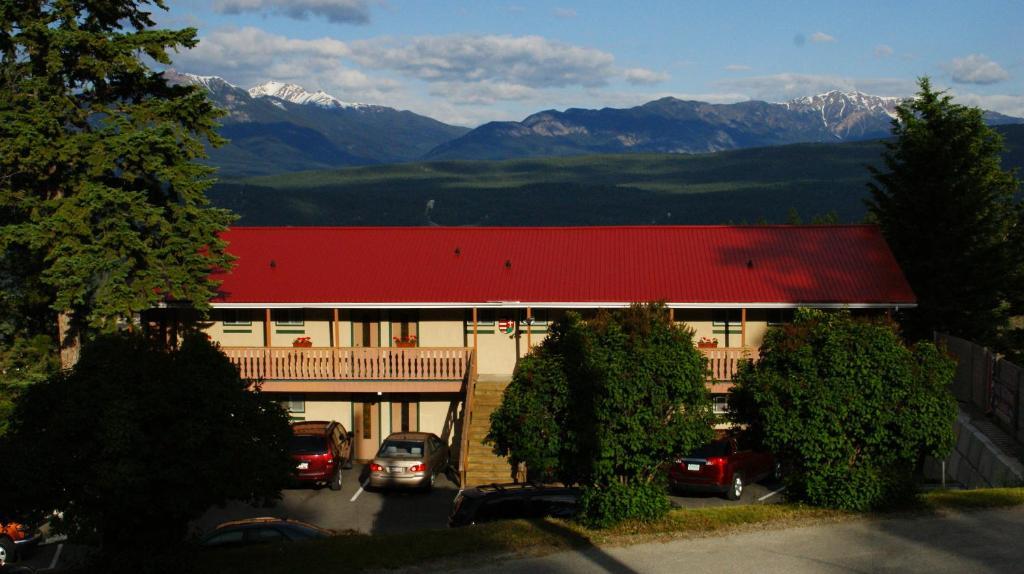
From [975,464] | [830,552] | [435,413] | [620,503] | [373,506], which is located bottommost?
[373,506]

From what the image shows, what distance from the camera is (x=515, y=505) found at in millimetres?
18406

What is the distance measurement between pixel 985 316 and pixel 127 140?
87.0ft

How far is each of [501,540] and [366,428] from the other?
14340mm

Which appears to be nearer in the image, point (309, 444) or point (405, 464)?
point (405, 464)

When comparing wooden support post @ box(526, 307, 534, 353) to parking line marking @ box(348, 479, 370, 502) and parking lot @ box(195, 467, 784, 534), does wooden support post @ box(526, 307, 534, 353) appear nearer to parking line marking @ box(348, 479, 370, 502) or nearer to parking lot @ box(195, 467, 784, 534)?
parking lot @ box(195, 467, 784, 534)

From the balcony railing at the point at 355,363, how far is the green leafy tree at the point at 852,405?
1249cm

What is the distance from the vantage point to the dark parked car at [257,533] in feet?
57.6

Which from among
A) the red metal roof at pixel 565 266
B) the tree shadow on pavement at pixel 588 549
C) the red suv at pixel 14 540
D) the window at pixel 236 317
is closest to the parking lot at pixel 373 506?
the red suv at pixel 14 540

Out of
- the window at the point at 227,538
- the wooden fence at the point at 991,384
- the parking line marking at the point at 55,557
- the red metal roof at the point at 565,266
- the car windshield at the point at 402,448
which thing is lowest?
the parking line marking at the point at 55,557

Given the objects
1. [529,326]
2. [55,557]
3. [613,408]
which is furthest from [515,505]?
[529,326]

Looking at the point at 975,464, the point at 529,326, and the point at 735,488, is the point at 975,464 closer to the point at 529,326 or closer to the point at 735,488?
the point at 735,488

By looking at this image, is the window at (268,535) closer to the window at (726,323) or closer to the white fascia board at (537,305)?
the white fascia board at (537,305)

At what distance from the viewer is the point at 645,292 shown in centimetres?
2855

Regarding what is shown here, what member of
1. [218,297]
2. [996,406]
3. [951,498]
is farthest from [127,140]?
[996,406]
